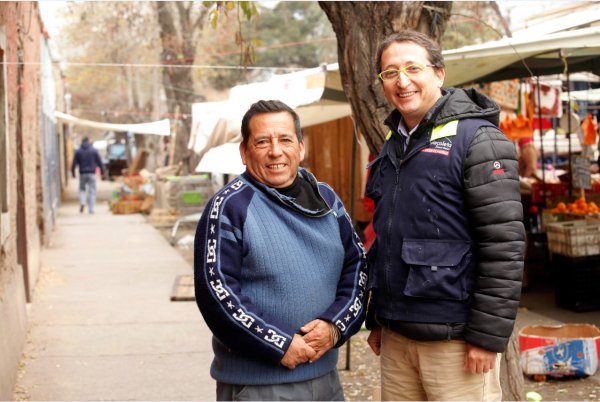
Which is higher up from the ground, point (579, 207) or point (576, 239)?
point (579, 207)

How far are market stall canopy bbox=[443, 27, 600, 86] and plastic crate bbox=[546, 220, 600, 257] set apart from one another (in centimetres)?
156

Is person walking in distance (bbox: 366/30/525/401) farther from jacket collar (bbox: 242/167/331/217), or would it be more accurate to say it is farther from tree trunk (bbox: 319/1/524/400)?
tree trunk (bbox: 319/1/524/400)

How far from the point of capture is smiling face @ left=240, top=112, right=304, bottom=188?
2.76 m

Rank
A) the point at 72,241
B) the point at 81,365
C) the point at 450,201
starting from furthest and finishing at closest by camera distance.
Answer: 1. the point at 72,241
2. the point at 81,365
3. the point at 450,201

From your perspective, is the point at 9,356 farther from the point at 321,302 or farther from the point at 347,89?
the point at 321,302

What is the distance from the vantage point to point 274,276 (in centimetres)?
268

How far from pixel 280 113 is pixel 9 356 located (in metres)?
3.50

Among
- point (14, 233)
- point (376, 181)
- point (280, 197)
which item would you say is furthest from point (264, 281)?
point (14, 233)

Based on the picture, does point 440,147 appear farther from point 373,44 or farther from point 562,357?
point 562,357

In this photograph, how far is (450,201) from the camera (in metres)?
2.61

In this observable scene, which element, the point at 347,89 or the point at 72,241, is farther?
the point at 72,241

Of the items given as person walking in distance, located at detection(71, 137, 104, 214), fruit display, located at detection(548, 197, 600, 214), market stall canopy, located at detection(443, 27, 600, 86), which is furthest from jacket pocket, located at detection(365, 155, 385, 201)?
person walking in distance, located at detection(71, 137, 104, 214)

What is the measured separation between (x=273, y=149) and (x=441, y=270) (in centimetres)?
73

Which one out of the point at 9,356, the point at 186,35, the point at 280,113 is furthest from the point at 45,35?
the point at 280,113
